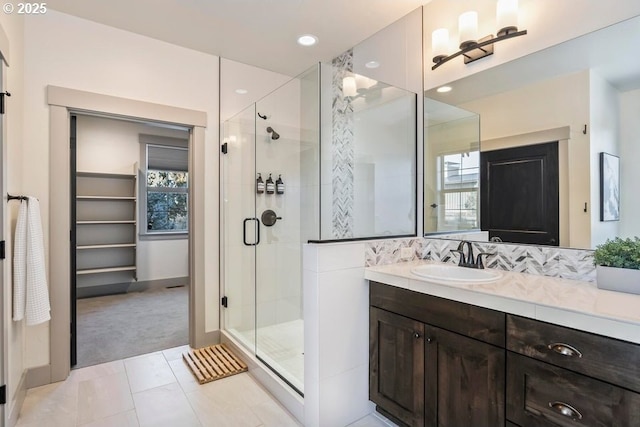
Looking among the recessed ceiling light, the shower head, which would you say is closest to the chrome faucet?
the shower head

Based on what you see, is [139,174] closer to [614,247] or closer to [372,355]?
[372,355]

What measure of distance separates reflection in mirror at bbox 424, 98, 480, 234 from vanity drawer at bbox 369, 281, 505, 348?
0.68 metres

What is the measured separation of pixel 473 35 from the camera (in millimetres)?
1896

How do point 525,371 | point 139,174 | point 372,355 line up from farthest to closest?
point 139,174
point 372,355
point 525,371

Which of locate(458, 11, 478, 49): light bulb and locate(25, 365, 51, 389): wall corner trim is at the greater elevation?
locate(458, 11, 478, 49): light bulb

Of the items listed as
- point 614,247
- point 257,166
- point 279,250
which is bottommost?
point 279,250

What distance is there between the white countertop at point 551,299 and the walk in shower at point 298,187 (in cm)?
67

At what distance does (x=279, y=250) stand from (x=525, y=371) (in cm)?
216

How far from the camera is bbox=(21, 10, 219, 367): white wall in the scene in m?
2.32

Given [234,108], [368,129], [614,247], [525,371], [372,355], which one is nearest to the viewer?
[525,371]

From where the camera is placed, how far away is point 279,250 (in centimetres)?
301

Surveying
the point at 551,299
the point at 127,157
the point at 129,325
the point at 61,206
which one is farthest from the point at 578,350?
the point at 127,157

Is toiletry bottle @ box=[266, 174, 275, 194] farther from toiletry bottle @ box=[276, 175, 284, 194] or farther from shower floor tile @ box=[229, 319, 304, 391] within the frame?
shower floor tile @ box=[229, 319, 304, 391]

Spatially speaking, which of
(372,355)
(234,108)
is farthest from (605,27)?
(234,108)
